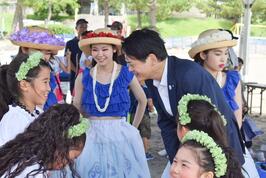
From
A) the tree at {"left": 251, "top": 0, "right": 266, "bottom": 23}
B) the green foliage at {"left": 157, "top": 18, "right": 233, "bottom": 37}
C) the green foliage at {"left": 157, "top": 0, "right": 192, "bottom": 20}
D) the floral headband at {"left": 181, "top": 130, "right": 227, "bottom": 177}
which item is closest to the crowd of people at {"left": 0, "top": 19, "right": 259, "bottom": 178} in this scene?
the floral headband at {"left": 181, "top": 130, "right": 227, "bottom": 177}

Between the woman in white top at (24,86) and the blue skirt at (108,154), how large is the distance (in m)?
0.94

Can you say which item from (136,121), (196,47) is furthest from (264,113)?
(196,47)

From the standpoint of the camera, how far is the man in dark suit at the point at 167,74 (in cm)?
285

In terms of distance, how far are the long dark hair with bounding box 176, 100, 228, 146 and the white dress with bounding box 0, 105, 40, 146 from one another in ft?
2.89

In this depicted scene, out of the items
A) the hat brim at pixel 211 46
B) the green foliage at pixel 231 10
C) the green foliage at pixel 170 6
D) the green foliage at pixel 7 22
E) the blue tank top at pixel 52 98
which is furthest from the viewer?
the green foliage at pixel 231 10

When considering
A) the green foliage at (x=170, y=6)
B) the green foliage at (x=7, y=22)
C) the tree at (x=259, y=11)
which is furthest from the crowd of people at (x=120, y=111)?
the tree at (x=259, y=11)

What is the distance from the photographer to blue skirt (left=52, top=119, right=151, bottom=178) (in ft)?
13.3

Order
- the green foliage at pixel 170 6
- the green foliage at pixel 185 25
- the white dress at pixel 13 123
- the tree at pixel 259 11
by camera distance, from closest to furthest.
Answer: the white dress at pixel 13 123 → the green foliage at pixel 170 6 → the tree at pixel 259 11 → the green foliage at pixel 185 25

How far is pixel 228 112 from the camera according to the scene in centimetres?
301

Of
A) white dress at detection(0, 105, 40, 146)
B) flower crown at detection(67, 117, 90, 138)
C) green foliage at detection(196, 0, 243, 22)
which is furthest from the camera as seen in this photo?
green foliage at detection(196, 0, 243, 22)

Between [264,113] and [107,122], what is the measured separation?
6730 mm

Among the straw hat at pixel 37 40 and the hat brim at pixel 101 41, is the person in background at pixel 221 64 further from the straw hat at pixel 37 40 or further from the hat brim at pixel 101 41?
the straw hat at pixel 37 40

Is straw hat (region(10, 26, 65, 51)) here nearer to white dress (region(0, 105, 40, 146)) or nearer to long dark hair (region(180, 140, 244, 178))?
white dress (region(0, 105, 40, 146))

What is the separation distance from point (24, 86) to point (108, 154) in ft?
3.94
